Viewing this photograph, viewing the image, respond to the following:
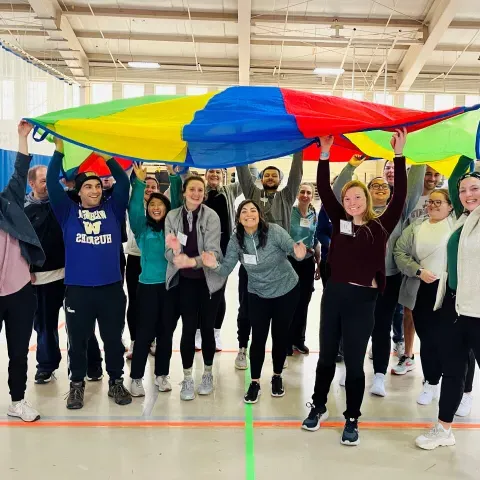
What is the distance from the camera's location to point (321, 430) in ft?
8.47

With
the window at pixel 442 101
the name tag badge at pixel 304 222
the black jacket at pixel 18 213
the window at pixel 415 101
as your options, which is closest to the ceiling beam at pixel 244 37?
the window at pixel 415 101

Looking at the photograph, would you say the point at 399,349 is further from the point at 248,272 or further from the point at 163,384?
the point at 163,384

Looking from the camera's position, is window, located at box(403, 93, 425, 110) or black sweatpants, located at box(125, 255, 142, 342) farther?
window, located at box(403, 93, 425, 110)

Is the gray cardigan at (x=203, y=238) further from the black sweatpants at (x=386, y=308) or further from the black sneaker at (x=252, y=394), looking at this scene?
the black sweatpants at (x=386, y=308)

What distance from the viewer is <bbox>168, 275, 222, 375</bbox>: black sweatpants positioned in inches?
112

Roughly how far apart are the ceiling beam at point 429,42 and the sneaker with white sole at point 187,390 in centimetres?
874

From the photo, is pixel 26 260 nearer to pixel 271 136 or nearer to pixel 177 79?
pixel 271 136

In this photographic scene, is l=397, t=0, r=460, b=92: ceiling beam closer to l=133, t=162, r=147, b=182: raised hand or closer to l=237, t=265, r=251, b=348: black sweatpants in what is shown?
l=237, t=265, r=251, b=348: black sweatpants

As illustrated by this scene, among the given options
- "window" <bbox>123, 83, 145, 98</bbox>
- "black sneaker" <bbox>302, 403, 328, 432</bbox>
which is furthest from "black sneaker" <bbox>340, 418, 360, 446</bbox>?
"window" <bbox>123, 83, 145, 98</bbox>

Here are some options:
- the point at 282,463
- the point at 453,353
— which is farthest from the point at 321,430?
the point at 453,353

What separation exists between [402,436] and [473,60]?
12298 millimetres

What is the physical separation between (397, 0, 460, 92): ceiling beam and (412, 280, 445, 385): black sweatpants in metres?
7.96

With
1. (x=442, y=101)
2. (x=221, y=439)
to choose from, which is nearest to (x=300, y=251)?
(x=221, y=439)

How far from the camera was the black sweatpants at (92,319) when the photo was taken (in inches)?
106
